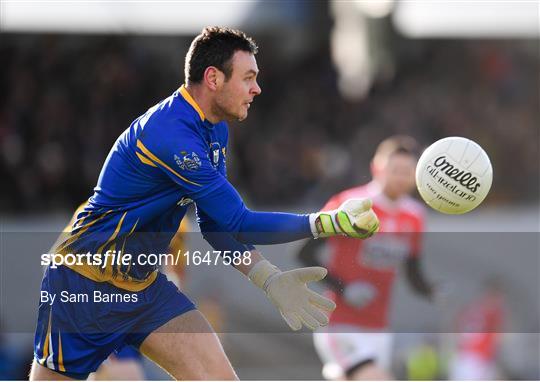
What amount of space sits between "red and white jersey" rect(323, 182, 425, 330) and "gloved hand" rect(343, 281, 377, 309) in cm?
3

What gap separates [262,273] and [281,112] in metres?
11.5

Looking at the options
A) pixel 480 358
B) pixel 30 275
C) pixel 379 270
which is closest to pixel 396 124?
pixel 480 358

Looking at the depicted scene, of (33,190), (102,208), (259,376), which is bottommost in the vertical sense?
(259,376)

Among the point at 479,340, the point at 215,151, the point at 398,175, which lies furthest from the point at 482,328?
the point at 215,151

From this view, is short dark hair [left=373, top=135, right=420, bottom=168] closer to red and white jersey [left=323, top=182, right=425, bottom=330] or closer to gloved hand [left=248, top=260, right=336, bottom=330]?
red and white jersey [left=323, top=182, right=425, bottom=330]

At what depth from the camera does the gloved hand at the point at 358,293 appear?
27.5ft

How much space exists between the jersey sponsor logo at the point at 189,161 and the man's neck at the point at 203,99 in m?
0.36

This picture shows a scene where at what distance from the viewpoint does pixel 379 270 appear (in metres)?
8.48

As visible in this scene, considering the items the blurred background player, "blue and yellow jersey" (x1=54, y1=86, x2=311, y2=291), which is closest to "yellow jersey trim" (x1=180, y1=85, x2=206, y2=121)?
"blue and yellow jersey" (x1=54, y1=86, x2=311, y2=291)

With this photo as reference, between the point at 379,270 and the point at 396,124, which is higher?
the point at 396,124

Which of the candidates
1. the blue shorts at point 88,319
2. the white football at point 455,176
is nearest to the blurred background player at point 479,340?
the white football at point 455,176

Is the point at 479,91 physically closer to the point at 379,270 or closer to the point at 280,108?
the point at 280,108

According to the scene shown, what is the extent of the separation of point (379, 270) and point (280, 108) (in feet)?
28.9

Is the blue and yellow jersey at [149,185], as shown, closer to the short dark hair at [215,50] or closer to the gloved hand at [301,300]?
the short dark hair at [215,50]
